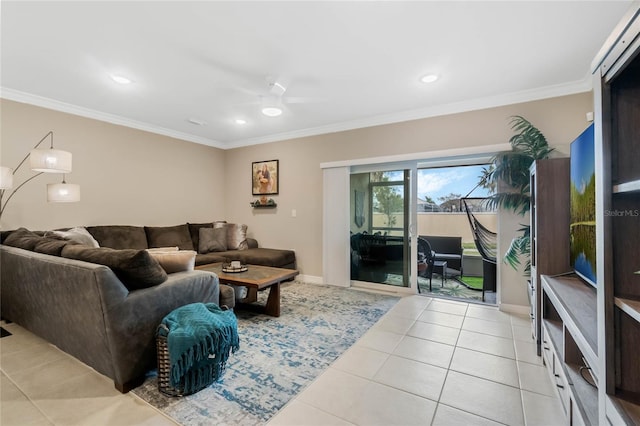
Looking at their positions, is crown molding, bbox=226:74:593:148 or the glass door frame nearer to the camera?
crown molding, bbox=226:74:593:148

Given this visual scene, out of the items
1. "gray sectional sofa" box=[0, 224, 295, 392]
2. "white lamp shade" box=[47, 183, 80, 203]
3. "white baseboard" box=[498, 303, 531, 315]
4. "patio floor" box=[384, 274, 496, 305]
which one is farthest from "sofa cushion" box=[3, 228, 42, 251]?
"white baseboard" box=[498, 303, 531, 315]

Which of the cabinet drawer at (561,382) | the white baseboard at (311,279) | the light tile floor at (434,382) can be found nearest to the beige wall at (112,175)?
the white baseboard at (311,279)

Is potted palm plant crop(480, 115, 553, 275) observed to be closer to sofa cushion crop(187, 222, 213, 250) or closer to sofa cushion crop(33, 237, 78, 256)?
sofa cushion crop(33, 237, 78, 256)

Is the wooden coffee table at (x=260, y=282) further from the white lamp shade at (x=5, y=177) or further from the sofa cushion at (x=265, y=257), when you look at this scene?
the white lamp shade at (x=5, y=177)

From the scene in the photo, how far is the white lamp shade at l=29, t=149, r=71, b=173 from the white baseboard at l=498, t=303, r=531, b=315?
497cm

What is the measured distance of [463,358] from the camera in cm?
218

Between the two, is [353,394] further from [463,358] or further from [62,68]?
[62,68]

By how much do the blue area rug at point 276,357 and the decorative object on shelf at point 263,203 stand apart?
5.88ft

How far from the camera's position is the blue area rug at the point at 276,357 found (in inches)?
63.1

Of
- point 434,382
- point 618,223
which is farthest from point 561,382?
point 618,223

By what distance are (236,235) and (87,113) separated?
2.70 m

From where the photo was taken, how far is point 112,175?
158 inches

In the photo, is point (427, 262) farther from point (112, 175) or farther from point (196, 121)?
point (112, 175)

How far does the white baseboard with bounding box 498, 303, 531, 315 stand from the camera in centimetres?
317
